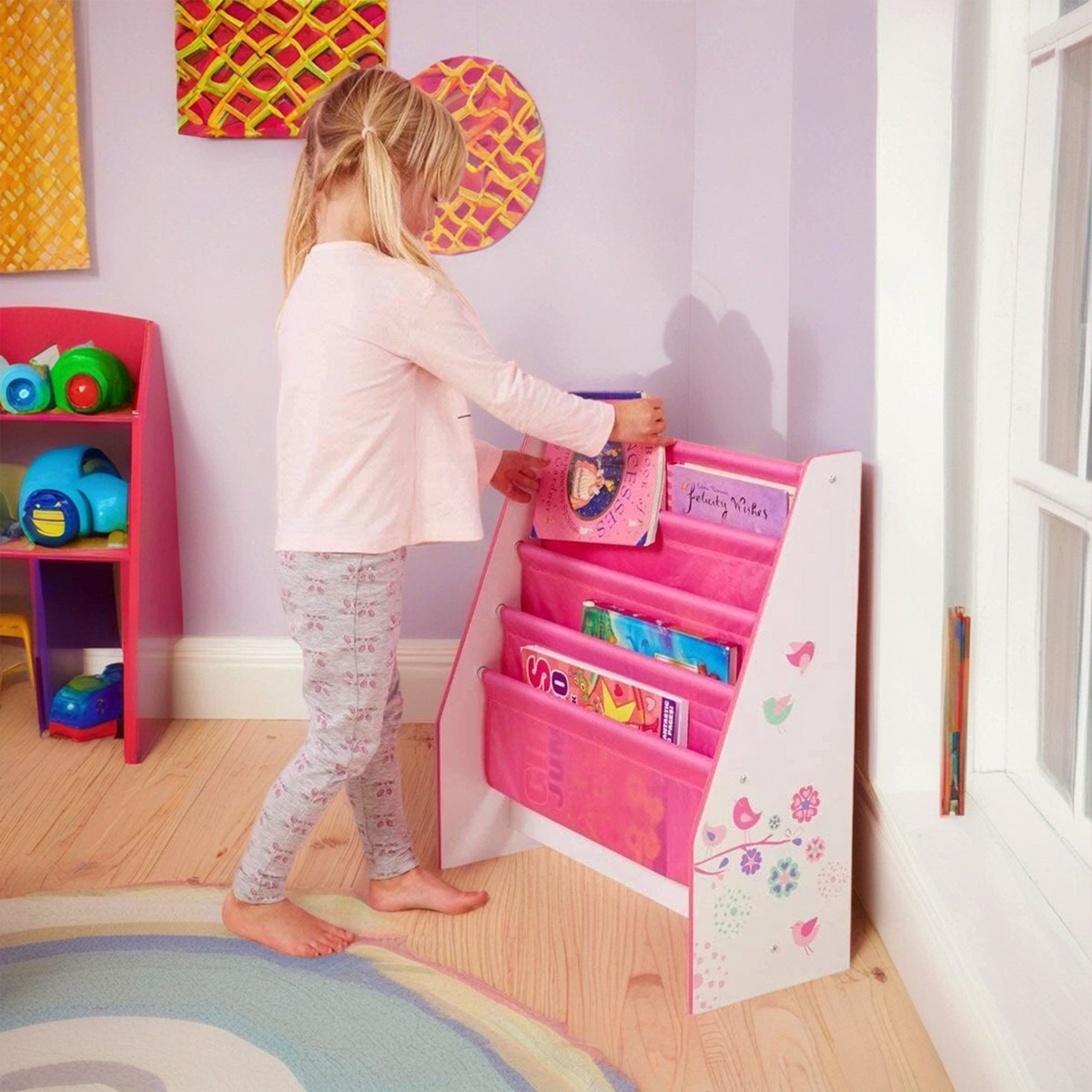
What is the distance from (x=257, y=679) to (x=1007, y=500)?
1577 millimetres

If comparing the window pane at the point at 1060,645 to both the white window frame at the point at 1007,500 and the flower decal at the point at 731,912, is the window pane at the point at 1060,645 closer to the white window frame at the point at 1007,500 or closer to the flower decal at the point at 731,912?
the white window frame at the point at 1007,500

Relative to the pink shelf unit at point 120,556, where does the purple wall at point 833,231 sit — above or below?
above

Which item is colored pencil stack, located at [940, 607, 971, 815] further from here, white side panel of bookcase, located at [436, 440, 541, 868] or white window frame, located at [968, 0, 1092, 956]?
white side panel of bookcase, located at [436, 440, 541, 868]

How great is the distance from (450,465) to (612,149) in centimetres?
97

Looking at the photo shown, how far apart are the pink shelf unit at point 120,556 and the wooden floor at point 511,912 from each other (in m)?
0.12

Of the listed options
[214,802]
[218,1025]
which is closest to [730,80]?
[214,802]

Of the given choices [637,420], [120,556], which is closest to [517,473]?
[637,420]

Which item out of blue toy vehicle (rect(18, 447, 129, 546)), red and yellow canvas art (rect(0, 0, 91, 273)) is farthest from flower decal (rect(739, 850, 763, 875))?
red and yellow canvas art (rect(0, 0, 91, 273))

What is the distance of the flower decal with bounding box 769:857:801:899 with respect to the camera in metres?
1.69

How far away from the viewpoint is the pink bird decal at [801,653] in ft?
5.41

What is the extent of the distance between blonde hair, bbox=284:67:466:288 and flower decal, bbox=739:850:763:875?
0.83 meters

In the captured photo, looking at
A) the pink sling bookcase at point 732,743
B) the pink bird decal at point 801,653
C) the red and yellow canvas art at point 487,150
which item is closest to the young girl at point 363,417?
the pink sling bookcase at point 732,743

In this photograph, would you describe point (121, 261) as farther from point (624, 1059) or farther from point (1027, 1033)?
point (1027, 1033)

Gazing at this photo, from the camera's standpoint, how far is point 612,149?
97.0 inches
